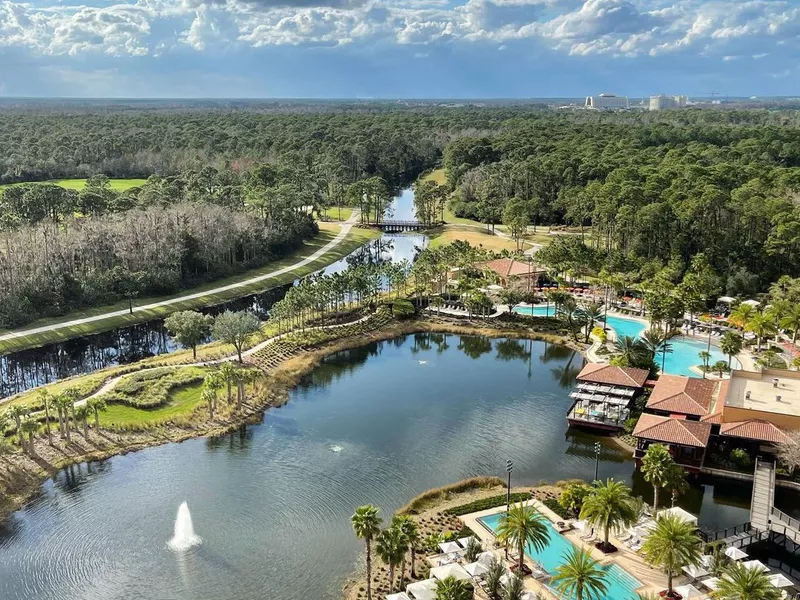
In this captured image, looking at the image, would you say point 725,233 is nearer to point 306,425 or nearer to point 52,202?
point 306,425

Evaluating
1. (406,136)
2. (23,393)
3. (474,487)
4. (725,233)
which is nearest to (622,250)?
(725,233)

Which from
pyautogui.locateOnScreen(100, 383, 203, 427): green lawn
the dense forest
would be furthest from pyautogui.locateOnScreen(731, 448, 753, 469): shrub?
the dense forest

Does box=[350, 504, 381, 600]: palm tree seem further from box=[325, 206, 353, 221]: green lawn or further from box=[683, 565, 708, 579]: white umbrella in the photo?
box=[325, 206, 353, 221]: green lawn

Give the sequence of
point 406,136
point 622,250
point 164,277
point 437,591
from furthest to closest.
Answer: point 406,136 < point 622,250 < point 164,277 < point 437,591

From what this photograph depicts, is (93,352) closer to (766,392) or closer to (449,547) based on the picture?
(449,547)

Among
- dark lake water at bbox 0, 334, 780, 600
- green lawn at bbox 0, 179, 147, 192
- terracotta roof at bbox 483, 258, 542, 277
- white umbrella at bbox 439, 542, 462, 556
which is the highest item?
green lawn at bbox 0, 179, 147, 192

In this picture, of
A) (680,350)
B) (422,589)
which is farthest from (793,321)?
(422,589)

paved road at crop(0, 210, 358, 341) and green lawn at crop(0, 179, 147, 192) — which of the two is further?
green lawn at crop(0, 179, 147, 192)
